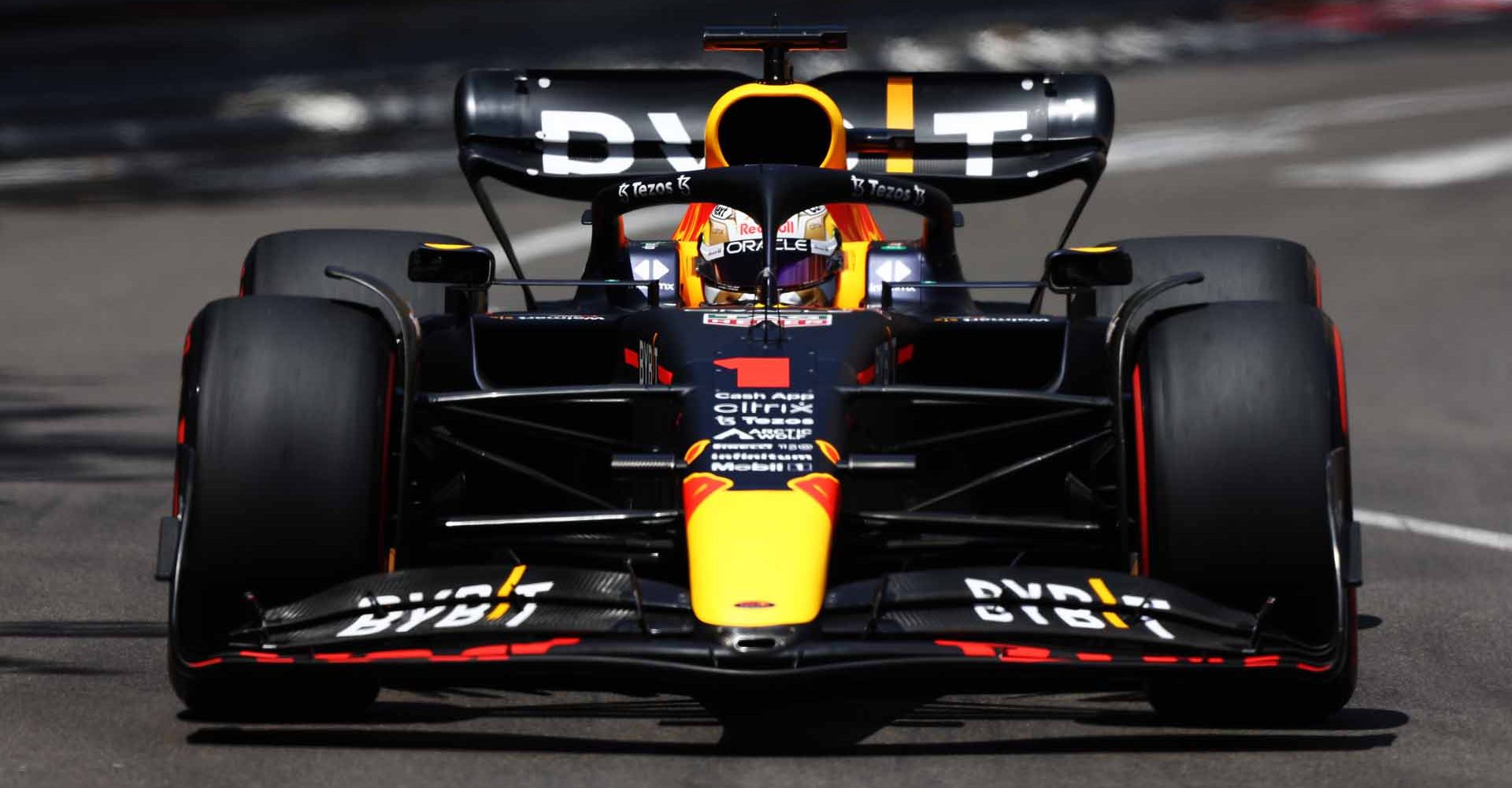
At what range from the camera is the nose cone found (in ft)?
18.8

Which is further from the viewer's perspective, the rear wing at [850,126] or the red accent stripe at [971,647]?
the rear wing at [850,126]

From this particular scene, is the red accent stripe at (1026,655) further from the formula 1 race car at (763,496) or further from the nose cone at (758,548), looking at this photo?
the nose cone at (758,548)

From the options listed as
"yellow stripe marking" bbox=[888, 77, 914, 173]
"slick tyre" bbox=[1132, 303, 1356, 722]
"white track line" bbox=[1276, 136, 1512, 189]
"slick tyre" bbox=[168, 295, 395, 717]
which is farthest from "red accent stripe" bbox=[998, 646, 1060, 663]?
"white track line" bbox=[1276, 136, 1512, 189]

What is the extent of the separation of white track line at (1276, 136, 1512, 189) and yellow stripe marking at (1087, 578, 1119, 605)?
554 inches

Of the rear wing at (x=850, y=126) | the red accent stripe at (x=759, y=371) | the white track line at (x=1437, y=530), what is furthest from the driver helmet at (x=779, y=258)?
the white track line at (x=1437, y=530)

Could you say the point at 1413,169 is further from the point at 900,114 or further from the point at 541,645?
the point at 541,645

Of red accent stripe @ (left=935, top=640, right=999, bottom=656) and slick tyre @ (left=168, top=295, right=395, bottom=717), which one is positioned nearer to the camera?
red accent stripe @ (left=935, top=640, right=999, bottom=656)

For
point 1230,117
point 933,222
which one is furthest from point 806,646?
point 1230,117

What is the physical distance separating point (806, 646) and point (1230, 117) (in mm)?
17064

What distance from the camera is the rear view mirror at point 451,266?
7.15 metres

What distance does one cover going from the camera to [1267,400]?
6176 millimetres

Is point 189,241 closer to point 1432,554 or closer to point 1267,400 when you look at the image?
point 1432,554

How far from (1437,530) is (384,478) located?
191 inches

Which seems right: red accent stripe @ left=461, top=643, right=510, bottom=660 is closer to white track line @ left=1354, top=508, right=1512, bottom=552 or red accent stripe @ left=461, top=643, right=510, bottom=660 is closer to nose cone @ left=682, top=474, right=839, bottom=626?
nose cone @ left=682, top=474, right=839, bottom=626
